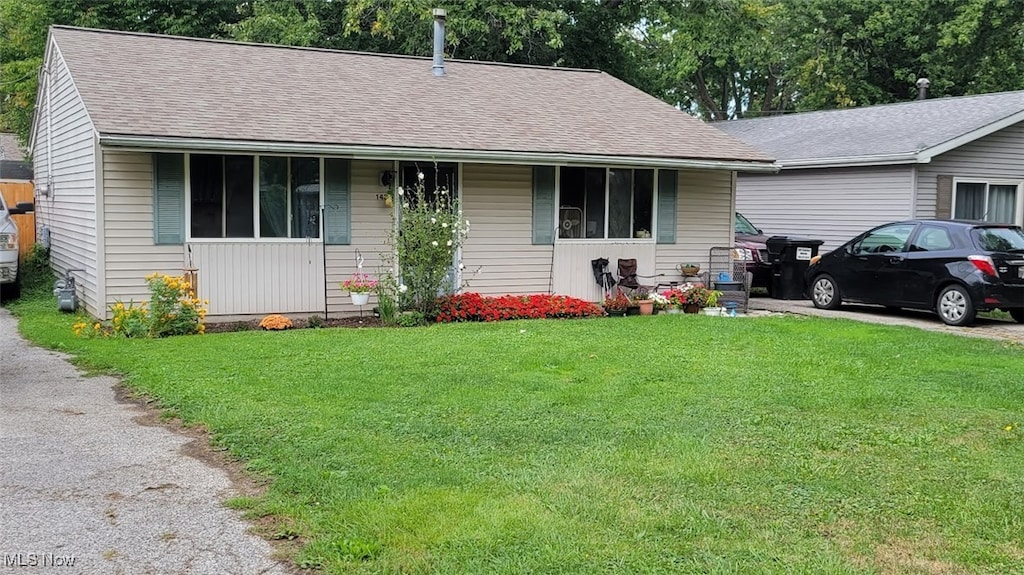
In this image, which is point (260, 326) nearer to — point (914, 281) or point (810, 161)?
point (914, 281)

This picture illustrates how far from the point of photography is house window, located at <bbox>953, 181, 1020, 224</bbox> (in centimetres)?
1681

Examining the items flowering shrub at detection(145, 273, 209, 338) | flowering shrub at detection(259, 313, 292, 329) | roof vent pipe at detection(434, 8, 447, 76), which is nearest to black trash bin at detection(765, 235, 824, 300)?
roof vent pipe at detection(434, 8, 447, 76)

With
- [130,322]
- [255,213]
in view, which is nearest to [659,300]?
[255,213]

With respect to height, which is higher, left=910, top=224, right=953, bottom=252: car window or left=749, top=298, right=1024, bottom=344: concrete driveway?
left=910, top=224, right=953, bottom=252: car window

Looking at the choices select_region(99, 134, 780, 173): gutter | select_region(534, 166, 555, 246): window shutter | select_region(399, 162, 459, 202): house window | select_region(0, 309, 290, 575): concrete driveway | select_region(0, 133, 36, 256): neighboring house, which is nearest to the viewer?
select_region(0, 309, 290, 575): concrete driveway

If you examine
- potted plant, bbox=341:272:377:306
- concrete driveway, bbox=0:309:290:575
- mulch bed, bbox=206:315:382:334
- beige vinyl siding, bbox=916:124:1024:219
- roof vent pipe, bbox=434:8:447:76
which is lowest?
concrete driveway, bbox=0:309:290:575

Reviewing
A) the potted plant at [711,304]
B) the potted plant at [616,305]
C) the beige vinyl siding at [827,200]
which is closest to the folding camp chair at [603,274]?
the potted plant at [616,305]

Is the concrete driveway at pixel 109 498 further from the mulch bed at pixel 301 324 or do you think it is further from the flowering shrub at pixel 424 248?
the flowering shrub at pixel 424 248

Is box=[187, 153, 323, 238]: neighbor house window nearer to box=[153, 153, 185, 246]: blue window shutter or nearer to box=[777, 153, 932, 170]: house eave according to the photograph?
box=[153, 153, 185, 246]: blue window shutter

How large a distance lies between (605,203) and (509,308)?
2639 mm

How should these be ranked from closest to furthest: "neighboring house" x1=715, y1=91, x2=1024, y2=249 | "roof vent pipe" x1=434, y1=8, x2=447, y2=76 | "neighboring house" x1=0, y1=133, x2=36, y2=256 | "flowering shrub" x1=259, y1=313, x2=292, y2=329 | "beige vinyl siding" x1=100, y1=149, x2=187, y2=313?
"beige vinyl siding" x1=100, y1=149, x2=187, y2=313
"flowering shrub" x1=259, y1=313, x2=292, y2=329
"roof vent pipe" x1=434, y1=8, x2=447, y2=76
"neighboring house" x1=715, y1=91, x2=1024, y2=249
"neighboring house" x1=0, y1=133, x2=36, y2=256

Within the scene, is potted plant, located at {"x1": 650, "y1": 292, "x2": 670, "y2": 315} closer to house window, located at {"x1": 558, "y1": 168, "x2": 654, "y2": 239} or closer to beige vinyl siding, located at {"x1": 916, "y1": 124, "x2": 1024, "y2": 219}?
house window, located at {"x1": 558, "y1": 168, "x2": 654, "y2": 239}

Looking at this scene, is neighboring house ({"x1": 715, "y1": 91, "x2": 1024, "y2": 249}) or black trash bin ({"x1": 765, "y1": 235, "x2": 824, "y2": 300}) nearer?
black trash bin ({"x1": 765, "y1": 235, "x2": 824, "y2": 300})

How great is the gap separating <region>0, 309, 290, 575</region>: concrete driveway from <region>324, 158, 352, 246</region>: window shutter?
5.37 m
